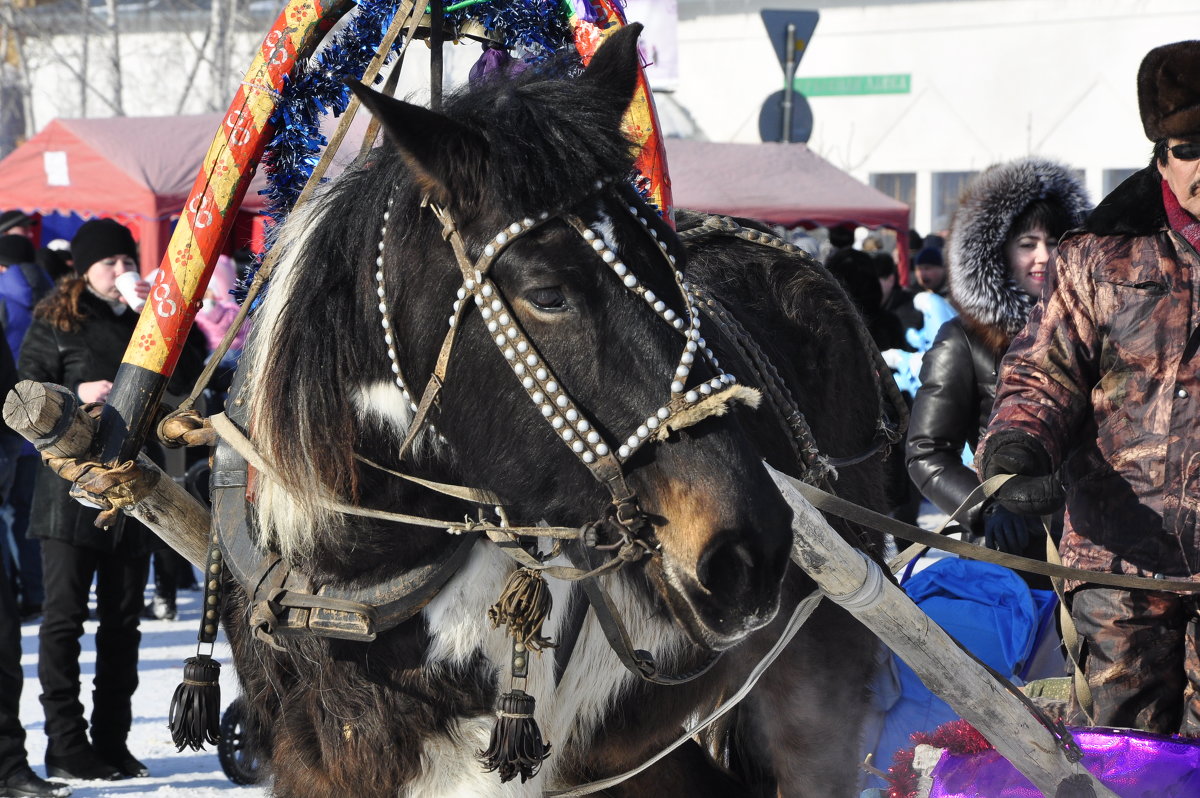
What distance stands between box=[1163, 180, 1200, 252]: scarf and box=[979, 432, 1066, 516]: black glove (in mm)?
526

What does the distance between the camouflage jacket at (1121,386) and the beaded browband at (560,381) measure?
84 centimetres

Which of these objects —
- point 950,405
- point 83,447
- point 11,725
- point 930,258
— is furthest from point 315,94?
point 930,258

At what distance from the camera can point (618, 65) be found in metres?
2.53

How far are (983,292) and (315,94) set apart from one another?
7.86 feet

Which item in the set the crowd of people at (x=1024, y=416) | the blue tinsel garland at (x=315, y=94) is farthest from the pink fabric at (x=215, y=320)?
the blue tinsel garland at (x=315, y=94)

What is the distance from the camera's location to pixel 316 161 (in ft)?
10.1

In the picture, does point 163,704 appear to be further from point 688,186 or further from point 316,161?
point 688,186

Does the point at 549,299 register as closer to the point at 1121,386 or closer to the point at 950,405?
the point at 1121,386

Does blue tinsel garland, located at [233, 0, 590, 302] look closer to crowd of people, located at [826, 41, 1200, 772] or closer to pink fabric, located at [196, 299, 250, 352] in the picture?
Answer: crowd of people, located at [826, 41, 1200, 772]

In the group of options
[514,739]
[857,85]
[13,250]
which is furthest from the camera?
[857,85]

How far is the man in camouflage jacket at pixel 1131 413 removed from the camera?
2.62m

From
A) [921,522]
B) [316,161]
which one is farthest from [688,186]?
[316,161]

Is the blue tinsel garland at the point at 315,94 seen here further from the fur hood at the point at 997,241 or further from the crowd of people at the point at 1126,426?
the fur hood at the point at 997,241

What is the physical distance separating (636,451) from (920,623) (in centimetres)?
70
